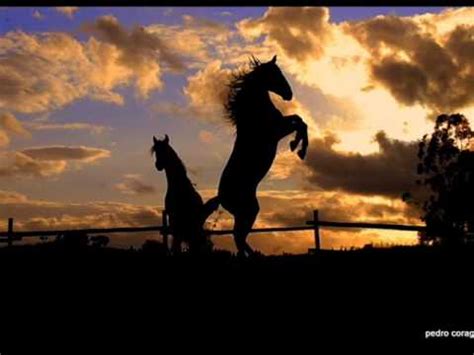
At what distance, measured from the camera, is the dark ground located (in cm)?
627

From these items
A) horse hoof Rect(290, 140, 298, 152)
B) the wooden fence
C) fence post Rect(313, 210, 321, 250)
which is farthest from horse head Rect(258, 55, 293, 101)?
fence post Rect(313, 210, 321, 250)

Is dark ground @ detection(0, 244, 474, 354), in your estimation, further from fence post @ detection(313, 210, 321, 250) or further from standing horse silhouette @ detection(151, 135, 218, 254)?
fence post @ detection(313, 210, 321, 250)

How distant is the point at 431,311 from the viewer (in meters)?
7.11

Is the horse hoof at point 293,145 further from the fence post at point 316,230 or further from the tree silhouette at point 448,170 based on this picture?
the tree silhouette at point 448,170

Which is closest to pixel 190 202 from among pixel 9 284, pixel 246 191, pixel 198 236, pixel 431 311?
pixel 198 236

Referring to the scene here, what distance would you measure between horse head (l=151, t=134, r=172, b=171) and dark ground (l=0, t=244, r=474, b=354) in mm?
5160

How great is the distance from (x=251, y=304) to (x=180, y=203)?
7117 mm

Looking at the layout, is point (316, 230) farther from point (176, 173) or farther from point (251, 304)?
point (251, 304)

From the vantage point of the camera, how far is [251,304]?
711 centimetres

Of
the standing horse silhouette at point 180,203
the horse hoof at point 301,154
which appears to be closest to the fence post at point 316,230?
the standing horse silhouette at point 180,203

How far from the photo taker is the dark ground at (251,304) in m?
6.27
